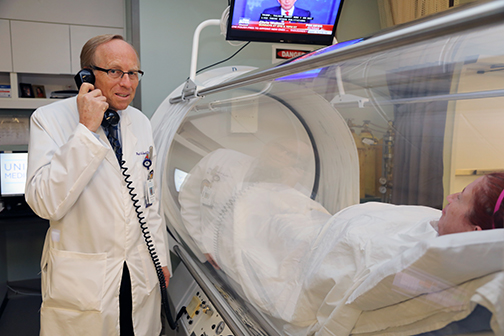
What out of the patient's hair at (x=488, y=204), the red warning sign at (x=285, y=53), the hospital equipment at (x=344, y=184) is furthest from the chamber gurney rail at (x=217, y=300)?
the red warning sign at (x=285, y=53)

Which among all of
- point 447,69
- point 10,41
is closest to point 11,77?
point 10,41

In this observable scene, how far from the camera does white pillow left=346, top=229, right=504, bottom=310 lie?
556mm

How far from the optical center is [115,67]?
4.75 ft

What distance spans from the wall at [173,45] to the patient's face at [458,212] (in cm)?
229

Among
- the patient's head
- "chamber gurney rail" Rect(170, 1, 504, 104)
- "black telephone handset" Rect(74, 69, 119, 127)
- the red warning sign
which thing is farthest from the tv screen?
the patient's head

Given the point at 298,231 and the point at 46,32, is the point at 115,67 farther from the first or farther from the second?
the point at 46,32

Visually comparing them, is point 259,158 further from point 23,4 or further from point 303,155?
point 23,4

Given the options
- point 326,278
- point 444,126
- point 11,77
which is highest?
point 11,77

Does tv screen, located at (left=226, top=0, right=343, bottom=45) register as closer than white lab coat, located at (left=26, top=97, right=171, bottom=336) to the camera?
No

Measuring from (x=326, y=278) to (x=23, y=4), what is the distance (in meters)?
3.01

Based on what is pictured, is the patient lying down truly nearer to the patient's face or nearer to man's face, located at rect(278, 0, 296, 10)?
the patient's face

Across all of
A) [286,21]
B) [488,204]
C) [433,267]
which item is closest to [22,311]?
[286,21]

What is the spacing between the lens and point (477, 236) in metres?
0.58

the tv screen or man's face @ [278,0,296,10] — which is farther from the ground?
man's face @ [278,0,296,10]
